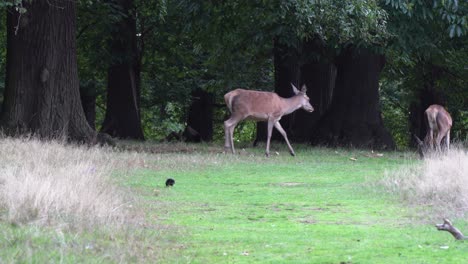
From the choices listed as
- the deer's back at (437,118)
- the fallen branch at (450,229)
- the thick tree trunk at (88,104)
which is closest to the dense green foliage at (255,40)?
the thick tree trunk at (88,104)

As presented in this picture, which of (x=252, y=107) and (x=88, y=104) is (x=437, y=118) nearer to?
(x=252, y=107)

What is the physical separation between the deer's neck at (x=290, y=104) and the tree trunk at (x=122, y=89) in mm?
7840

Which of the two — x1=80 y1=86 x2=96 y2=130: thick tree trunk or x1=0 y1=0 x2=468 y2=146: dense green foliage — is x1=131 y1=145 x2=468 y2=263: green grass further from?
x1=80 y1=86 x2=96 y2=130: thick tree trunk

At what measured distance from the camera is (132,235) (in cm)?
823

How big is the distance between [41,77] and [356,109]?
9396 millimetres

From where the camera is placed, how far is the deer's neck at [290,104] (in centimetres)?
2347

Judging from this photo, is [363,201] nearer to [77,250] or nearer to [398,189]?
[398,189]

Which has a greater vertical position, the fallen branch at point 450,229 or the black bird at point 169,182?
the fallen branch at point 450,229

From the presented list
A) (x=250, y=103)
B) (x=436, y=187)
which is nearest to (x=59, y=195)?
(x=436, y=187)

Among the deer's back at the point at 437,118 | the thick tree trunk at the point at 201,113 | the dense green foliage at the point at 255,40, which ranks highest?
the dense green foliage at the point at 255,40

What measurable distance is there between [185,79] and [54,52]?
18915 millimetres

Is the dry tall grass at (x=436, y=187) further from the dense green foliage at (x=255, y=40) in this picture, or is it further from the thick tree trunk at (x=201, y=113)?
the thick tree trunk at (x=201, y=113)

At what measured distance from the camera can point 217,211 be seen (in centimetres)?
1095

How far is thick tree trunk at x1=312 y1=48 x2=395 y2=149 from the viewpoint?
82.3 ft
